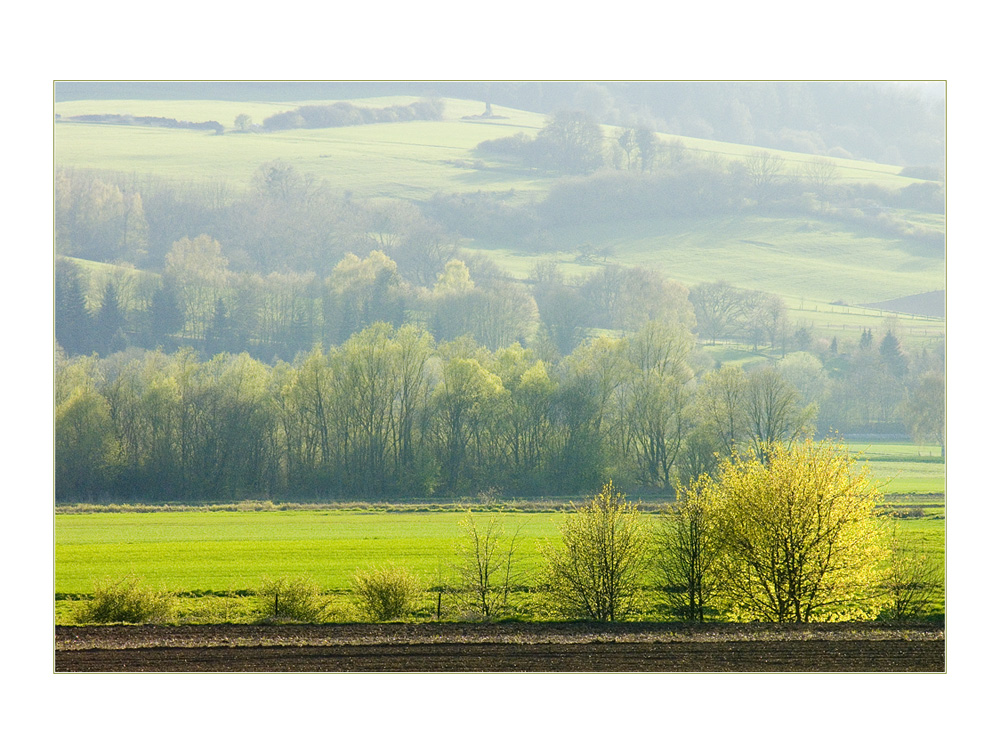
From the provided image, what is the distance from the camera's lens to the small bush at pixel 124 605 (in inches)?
682

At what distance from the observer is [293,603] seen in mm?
17297

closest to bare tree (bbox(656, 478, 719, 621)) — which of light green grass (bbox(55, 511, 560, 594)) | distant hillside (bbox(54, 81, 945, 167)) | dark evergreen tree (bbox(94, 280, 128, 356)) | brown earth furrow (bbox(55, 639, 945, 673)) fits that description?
brown earth furrow (bbox(55, 639, 945, 673))

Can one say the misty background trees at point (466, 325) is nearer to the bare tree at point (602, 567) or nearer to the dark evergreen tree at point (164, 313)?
the dark evergreen tree at point (164, 313)

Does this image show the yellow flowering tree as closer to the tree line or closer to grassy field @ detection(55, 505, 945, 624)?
grassy field @ detection(55, 505, 945, 624)

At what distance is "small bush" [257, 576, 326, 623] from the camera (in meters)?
17.2

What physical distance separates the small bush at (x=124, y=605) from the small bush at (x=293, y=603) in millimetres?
2018

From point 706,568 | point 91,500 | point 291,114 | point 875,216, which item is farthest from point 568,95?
point 91,500

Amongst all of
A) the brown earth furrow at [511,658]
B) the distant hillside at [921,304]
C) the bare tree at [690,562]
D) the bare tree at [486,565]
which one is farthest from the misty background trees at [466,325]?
the brown earth furrow at [511,658]

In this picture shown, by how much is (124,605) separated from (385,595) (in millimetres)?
5181

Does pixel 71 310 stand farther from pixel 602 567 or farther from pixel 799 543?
pixel 799 543

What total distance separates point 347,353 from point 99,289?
562cm

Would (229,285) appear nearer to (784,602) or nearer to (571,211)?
(571,211)

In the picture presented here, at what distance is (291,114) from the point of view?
1969cm

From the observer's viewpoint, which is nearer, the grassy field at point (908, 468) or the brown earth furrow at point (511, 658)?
the brown earth furrow at point (511, 658)
